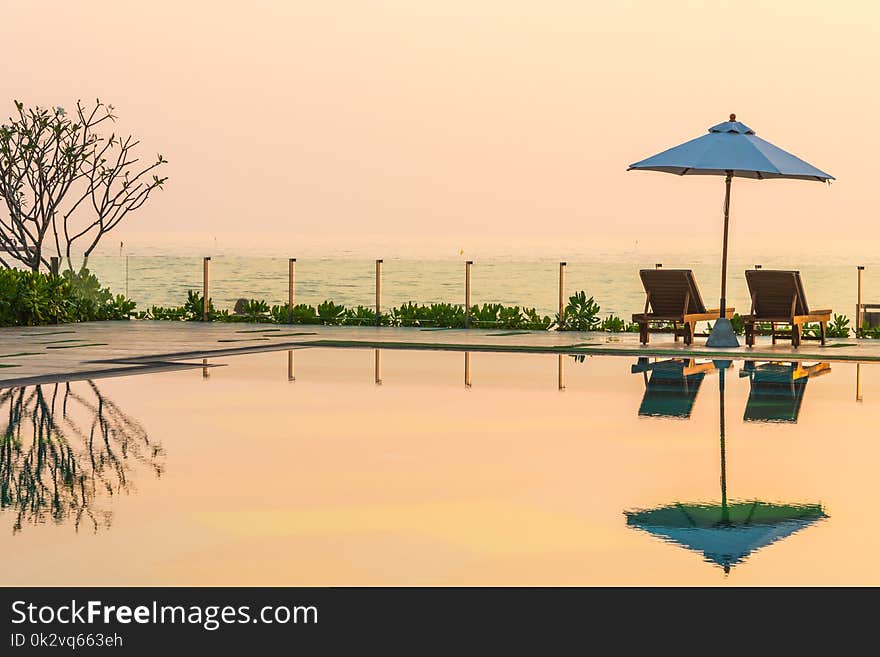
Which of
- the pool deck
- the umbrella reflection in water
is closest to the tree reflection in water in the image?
the pool deck

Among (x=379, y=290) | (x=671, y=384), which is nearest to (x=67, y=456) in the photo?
(x=671, y=384)

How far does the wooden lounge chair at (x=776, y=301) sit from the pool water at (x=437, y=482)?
14.1ft

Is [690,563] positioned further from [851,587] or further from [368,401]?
[368,401]

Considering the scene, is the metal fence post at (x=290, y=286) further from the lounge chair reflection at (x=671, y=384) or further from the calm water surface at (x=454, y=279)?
the lounge chair reflection at (x=671, y=384)

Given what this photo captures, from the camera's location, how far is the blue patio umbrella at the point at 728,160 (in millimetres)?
19047

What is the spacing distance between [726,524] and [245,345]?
491 inches

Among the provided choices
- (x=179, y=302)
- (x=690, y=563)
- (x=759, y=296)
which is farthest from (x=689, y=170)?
(x=690, y=563)

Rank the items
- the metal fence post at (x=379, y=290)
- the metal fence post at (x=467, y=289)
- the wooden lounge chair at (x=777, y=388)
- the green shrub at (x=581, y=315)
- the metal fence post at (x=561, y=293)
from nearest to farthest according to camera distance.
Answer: the wooden lounge chair at (x=777, y=388) < the green shrub at (x=581, y=315) < the metal fence post at (x=561, y=293) < the metal fence post at (x=467, y=289) < the metal fence post at (x=379, y=290)

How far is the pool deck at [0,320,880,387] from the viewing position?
643 inches

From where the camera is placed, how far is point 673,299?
65.4 feet

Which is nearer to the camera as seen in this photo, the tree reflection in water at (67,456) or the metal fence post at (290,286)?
the tree reflection in water at (67,456)

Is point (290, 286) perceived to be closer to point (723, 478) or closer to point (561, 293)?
point (561, 293)

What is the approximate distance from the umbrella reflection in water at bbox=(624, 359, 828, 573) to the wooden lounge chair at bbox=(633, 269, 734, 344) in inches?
445

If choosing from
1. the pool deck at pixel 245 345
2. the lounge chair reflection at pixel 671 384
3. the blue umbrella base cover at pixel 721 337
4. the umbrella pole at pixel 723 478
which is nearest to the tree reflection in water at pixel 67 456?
the pool deck at pixel 245 345
